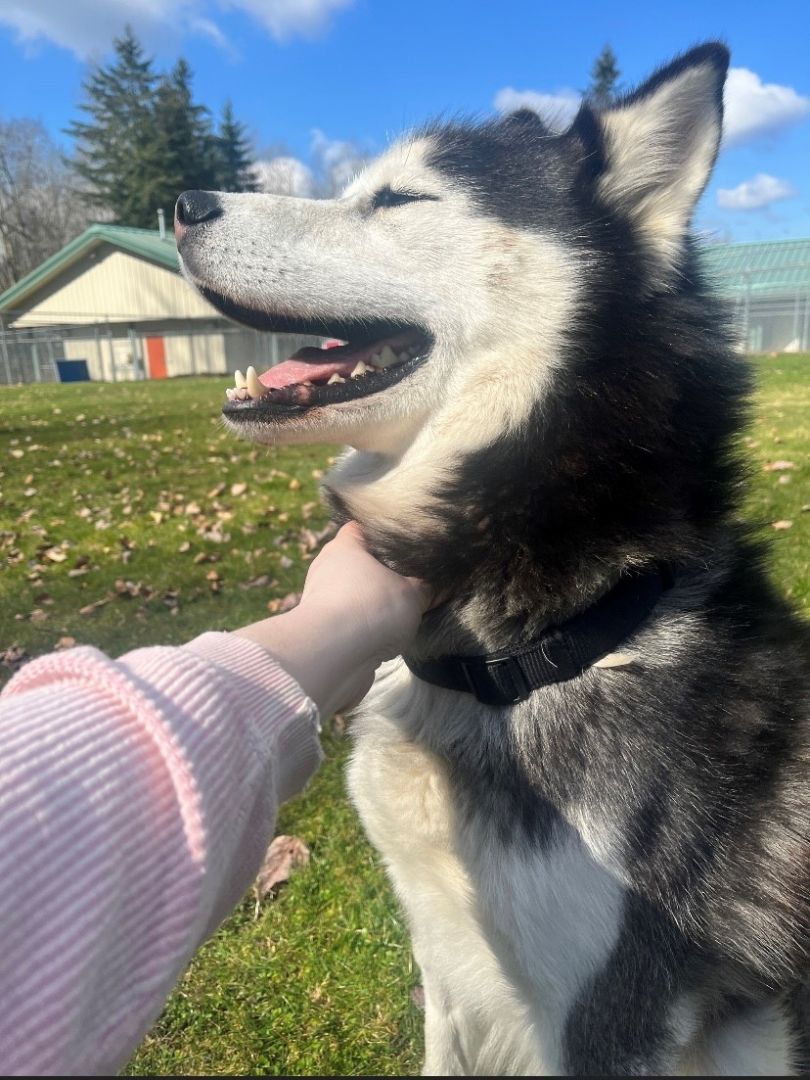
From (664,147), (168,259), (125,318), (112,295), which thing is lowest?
(664,147)

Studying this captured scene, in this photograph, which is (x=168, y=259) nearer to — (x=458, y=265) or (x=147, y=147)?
(x=147, y=147)

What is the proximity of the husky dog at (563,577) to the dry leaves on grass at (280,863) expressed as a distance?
0.95 meters

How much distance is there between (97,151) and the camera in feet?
180

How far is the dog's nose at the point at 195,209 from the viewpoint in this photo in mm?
2123

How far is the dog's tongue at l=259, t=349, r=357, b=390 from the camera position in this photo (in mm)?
2164

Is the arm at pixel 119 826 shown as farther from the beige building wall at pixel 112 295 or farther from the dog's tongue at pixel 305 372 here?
the beige building wall at pixel 112 295

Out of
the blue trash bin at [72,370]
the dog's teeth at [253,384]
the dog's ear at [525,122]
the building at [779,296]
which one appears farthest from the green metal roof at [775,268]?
the blue trash bin at [72,370]

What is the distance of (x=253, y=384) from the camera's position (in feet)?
7.02

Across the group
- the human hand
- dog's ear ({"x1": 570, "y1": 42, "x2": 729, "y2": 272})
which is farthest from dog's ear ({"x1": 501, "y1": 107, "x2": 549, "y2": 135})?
the human hand

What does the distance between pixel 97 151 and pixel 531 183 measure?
6344cm

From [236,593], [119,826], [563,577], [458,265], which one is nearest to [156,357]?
[236,593]

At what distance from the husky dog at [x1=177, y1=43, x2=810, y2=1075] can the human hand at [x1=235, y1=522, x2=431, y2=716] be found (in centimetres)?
12

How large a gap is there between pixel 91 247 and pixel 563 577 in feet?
145

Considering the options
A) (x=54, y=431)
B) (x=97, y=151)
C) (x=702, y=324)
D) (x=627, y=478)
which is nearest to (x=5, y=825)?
(x=627, y=478)
